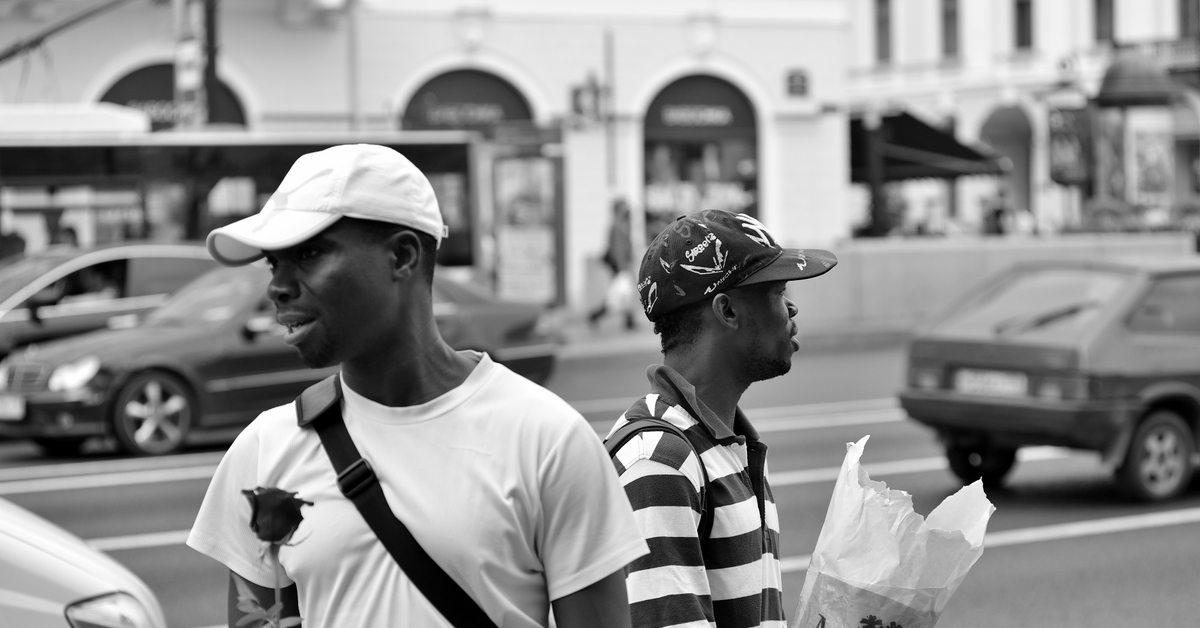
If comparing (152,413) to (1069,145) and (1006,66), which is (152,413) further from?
(1006,66)

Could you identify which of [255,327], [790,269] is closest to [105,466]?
[255,327]

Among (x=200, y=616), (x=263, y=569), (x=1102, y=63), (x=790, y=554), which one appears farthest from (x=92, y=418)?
(x=1102, y=63)

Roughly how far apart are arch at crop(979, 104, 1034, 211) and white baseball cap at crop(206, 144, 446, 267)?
60.5 m

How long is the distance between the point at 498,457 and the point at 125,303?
12.8 metres

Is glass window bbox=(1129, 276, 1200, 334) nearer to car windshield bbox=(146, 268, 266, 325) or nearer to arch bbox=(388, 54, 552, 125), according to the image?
car windshield bbox=(146, 268, 266, 325)

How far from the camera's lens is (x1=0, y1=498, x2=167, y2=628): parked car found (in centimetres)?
371

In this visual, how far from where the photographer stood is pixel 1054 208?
5784 cm

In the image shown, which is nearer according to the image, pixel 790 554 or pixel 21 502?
pixel 790 554

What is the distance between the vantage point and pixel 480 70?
89.2ft

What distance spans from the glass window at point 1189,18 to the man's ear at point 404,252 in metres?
60.3

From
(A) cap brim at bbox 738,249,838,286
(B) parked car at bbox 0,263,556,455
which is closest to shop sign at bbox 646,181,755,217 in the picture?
(B) parked car at bbox 0,263,556,455

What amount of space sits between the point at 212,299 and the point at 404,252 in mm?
10871

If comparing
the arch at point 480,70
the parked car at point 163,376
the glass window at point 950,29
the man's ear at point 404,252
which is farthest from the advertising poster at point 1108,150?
the glass window at point 950,29

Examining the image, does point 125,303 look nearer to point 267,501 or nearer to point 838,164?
point 267,501
